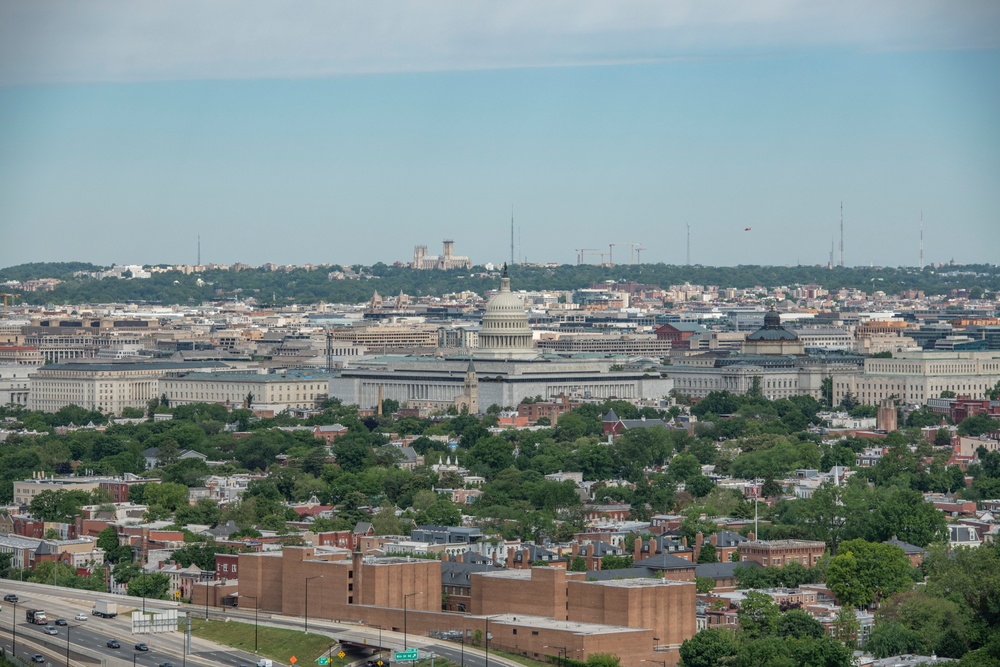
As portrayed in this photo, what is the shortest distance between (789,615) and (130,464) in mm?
44981

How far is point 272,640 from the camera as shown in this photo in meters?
64.1

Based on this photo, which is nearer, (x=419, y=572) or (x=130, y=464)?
(x=419, y=572)

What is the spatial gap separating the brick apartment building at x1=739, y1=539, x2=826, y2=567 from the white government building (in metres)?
57.2

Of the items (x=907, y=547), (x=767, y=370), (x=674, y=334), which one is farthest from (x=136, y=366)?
(x=907, y=547)

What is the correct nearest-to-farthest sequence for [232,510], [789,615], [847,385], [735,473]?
[789,615]
[232,510]
[735,473]
[847,385]

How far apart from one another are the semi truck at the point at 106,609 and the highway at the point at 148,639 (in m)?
0.18

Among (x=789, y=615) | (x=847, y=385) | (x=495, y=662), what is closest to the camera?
(x=495, y=662)

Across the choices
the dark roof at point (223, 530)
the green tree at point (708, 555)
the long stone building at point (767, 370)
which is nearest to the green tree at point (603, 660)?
the green tree at point (708, 555)

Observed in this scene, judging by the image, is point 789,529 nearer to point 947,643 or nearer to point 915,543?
point 915,543

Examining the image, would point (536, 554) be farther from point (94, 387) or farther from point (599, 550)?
point (94, 387)

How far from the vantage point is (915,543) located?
262 ft

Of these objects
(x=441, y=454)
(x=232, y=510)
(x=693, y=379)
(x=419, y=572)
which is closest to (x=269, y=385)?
(x=693, y=379)

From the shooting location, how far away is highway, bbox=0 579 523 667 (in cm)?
6100

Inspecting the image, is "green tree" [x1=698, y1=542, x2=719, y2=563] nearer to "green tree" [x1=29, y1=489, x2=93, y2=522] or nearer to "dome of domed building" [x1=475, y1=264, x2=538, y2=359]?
"green tree" [x1=29, y1=489, x2=93, y2=522]
